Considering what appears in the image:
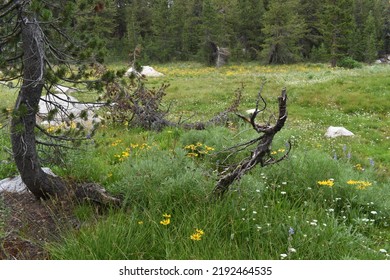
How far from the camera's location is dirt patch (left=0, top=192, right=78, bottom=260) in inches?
180

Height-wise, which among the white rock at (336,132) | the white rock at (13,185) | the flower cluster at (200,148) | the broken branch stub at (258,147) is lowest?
the white rock at (336,132)

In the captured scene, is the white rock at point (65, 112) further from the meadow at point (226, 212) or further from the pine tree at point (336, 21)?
the pine tree at point (336, 21)

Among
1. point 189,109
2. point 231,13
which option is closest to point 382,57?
point 231,13

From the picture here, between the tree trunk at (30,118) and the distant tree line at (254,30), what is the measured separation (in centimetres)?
4614

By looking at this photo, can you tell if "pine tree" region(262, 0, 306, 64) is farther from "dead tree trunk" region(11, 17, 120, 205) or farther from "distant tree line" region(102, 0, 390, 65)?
"dead tree trunk" region(11, 17, 120, 205)

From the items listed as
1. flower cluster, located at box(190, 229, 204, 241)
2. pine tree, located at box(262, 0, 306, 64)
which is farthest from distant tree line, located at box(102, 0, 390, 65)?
flower cluster, located at box(190, 229, 204, 241)

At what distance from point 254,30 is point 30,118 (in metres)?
60.6

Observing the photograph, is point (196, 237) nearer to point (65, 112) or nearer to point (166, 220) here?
point (166, 220)

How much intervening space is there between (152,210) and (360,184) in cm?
318

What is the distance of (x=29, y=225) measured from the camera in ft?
16.9

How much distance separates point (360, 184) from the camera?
5.88 meters

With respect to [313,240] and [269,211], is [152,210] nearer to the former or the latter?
[269,211]

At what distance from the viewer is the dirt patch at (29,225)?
457 cm

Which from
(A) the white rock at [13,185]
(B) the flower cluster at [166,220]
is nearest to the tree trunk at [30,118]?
(A) the white rock at [13,185]
